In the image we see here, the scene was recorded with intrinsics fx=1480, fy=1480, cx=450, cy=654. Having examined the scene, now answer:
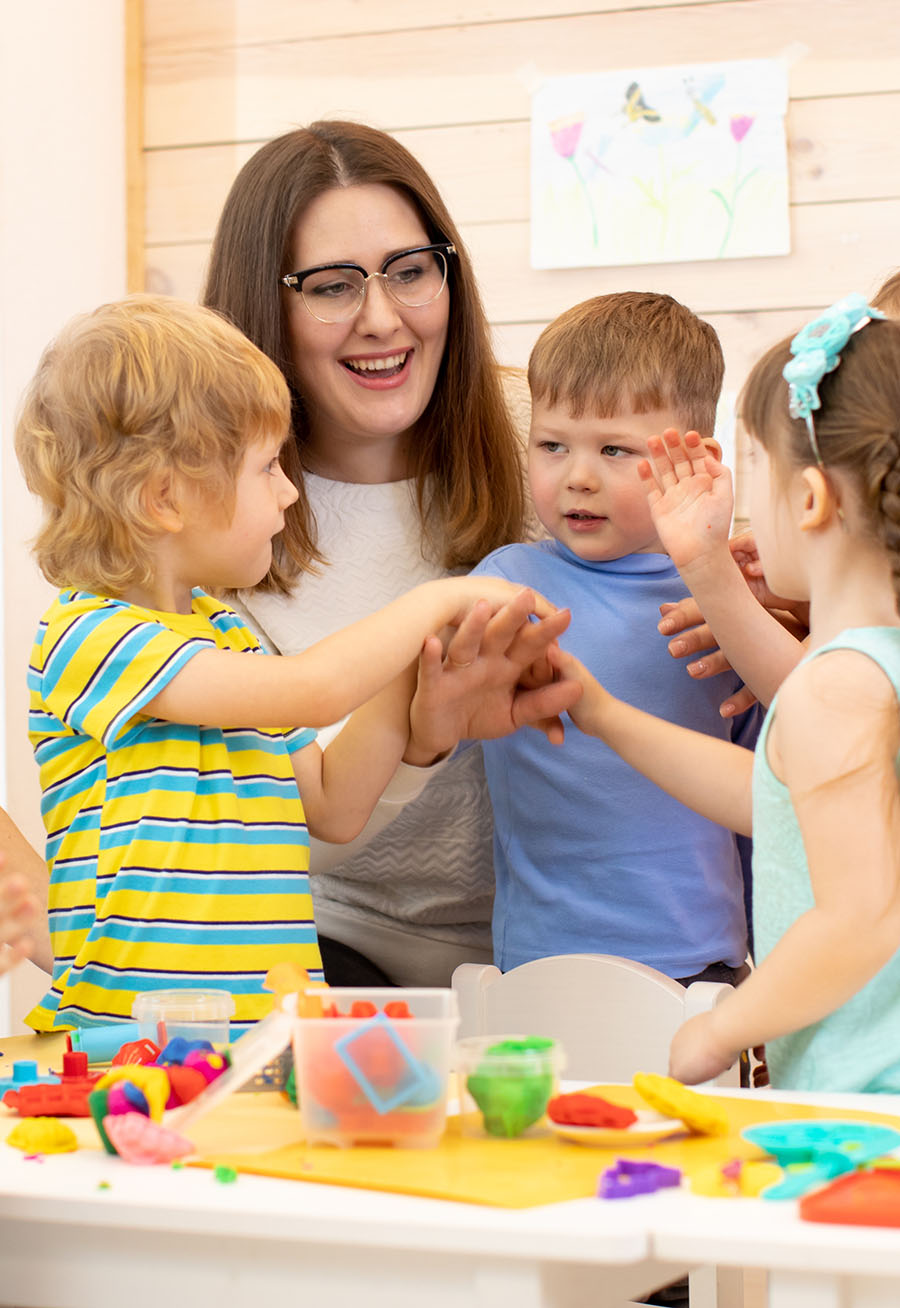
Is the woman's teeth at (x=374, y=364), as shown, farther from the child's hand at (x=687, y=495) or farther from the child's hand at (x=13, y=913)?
the child's hand at (x=13, y=913)

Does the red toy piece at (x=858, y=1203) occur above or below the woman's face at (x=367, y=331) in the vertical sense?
below

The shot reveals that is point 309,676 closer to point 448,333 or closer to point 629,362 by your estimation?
point 629,362

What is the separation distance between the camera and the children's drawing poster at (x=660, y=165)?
237cm

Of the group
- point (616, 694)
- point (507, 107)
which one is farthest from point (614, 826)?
point (507, 107)

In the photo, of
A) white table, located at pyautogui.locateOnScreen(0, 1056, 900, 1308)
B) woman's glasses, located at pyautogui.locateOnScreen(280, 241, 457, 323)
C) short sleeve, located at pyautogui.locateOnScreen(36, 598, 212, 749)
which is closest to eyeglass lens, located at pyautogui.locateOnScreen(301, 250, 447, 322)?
woman's glasses, located at pyautogui.locateOnScreen(280, 241, 457, 323)

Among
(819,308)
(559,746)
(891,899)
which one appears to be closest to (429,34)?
(819,308)

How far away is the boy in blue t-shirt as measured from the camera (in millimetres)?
1387

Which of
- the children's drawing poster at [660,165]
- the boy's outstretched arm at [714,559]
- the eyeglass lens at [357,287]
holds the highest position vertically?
the children's drawing poster at [660,165]

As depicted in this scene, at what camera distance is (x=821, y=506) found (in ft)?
3.10

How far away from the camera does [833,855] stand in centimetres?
85

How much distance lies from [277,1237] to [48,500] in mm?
749

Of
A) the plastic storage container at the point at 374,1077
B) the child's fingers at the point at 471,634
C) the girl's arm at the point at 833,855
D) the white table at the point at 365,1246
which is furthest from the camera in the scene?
the child's fingers at the point at 471,634

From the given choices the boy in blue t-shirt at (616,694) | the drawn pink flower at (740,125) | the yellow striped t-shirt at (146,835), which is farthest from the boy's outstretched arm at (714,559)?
the drawn pink flower at (740,125)

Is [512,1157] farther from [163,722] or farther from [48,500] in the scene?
[48,500]
